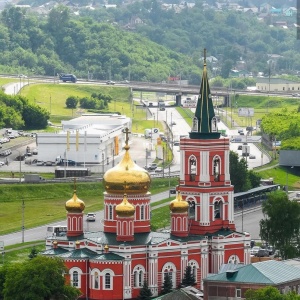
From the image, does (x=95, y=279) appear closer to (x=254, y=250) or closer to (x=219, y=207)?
(x=219, y=207)

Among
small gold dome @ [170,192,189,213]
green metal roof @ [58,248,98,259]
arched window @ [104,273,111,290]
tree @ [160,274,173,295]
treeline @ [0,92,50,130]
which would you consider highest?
small gold dome @ [170,192,189,213]

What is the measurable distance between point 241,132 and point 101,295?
8591 cm

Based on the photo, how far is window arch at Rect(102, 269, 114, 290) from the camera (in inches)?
3295

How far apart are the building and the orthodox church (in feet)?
10.8

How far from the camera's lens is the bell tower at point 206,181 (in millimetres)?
87875

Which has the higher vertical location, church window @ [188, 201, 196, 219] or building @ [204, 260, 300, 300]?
church window @ [188, 201, 196, 219]

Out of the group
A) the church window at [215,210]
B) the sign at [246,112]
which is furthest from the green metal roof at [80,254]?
the sign at [246,112]

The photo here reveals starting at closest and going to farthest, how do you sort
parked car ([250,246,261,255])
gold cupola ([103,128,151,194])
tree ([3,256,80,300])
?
tree ([3,256,80,300])
gold cupola ([103,128,151,194])
parked car ([250,246,261,255])

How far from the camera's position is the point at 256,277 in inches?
3201

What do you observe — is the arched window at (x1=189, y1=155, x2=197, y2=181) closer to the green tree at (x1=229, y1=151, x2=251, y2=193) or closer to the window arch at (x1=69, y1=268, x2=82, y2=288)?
the window arch at (x1=69, y1=268, x2=82, y2=288)

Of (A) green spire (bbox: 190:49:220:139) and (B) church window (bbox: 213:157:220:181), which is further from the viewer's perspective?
(A) green spire (bbox: 190:49:220:139)

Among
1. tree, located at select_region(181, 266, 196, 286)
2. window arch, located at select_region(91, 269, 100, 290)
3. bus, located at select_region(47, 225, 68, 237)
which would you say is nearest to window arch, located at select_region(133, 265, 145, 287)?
window arch, located at select_region(91, 269, 100, 290)

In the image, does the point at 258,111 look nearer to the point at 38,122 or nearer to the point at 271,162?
the point at 38,122

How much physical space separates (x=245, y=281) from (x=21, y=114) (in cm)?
8044
